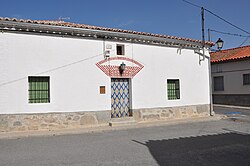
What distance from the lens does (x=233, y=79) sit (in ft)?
63.9

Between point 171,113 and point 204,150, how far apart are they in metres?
6.54

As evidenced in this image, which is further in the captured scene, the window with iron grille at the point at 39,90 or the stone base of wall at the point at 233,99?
the stone base of wall at the point at 233,99

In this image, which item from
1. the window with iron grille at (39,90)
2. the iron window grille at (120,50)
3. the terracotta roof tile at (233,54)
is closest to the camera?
the window with iron grille at (39,90)

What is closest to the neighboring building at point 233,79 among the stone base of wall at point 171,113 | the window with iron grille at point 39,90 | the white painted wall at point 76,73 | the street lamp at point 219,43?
the street lamp at point 219,43

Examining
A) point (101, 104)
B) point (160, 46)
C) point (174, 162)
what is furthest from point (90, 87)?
point (174, 162)

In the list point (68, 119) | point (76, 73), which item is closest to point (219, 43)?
point (76, 73)

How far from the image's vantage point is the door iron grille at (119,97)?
38.4 ft

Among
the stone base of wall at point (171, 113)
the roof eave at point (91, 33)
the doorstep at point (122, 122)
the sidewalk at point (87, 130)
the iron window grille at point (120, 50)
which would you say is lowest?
the sidewalk at point (87, 130)

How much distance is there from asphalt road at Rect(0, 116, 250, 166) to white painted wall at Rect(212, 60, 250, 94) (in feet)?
35.0

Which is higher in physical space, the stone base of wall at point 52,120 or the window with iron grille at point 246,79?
the window with iron grille at point 246,79

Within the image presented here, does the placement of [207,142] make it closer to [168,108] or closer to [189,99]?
[168,108]

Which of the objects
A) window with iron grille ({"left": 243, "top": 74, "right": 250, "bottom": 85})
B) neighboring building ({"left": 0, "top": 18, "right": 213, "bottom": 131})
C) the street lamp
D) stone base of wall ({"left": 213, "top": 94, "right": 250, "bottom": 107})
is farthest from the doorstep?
window with iron grille ({"left": 243, "top": 74, "right": 250, "bottom": 85})

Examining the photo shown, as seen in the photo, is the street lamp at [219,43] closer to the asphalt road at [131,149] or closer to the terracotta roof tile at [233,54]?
the terracotta roof tile at [233,54]

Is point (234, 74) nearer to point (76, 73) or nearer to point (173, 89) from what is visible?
point (173, 89)
